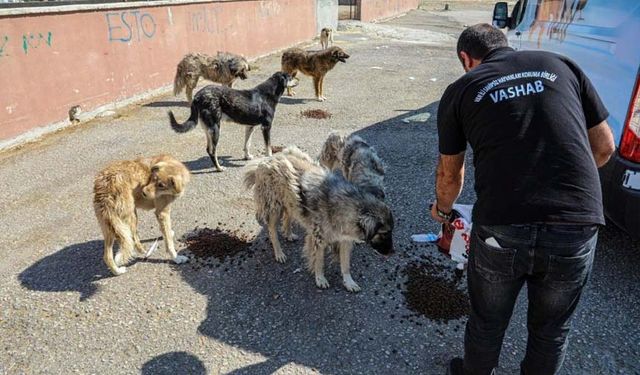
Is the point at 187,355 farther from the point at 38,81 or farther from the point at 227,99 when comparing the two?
the point at 38,81

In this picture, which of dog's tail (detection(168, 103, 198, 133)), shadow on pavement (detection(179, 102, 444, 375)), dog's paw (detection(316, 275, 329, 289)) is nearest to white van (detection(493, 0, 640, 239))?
shadow on pavement (detection(179, 102, 444, 375))

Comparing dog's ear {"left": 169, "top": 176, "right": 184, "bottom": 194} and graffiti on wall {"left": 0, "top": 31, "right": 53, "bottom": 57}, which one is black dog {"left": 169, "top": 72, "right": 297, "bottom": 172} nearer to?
dog's ear {"left": 169, "top": 176, "right": 184, "bottom": 194}

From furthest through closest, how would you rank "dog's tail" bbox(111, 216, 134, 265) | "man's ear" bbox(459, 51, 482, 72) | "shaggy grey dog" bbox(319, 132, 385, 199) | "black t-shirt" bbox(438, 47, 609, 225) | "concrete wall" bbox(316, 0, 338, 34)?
"concrete wall" bbox(316, 0, 338, 34) < "shaggy grey dog" bbox(319, 132, 385, 199) < "dog's tail" bbox(111, 216, 134, 265) < "man's ear" bbox(459, 51, 482, 72) < "black t-shirt" bbox(438, 47, 609, 225)

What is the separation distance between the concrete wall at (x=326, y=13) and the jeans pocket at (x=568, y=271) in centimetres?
2104

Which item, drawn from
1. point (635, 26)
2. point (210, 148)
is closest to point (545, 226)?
point (635, 26)

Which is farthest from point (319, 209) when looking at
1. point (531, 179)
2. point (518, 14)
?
point (518, 14)

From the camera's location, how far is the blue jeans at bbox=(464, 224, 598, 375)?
7.57 ft

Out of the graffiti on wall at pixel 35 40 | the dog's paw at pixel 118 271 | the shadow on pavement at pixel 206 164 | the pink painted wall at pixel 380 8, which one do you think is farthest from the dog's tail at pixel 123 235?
the pink painted wall at pixel 380 8

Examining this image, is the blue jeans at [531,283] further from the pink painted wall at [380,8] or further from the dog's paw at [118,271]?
the pink painted wall at [380,8]

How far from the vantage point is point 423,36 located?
24000 millimetres

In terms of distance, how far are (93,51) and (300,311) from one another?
8.27 metres

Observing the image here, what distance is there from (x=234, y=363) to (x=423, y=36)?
936 inches

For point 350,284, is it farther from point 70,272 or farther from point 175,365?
→ point 70,272

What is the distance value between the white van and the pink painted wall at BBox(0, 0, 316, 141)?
8.74m
